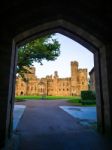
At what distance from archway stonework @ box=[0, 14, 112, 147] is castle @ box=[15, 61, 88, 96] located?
67342mm

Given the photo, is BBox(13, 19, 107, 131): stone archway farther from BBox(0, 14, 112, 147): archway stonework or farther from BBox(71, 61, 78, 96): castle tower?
BBox(71, 61, 78, 96): castle tower

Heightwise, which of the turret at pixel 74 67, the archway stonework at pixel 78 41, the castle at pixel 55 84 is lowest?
the archway stonework at pixel 78 41

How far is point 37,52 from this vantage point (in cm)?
2375

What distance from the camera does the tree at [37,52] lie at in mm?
23438

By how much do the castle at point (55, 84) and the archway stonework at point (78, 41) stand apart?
67.3 meters

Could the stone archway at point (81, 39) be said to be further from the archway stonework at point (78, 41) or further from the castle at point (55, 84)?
the castle at point (55, 84)

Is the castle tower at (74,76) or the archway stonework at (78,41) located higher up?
the castle tower at (74,76)

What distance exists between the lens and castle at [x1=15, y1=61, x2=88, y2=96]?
77.0 meters

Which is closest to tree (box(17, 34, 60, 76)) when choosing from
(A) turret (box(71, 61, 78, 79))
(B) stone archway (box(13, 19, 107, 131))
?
(B) stone archway (box(13, 19, 107, 131))

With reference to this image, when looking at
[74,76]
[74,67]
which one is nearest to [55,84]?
[74,76]

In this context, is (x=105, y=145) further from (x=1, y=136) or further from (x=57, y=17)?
(x=57, y=17)

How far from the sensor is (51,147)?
6074 millimetres

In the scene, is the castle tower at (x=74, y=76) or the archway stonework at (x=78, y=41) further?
the castle tower at (x=74, y=76)

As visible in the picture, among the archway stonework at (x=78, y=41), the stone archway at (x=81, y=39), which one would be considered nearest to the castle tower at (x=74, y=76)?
the archway stonework at (x=78, y=41)
